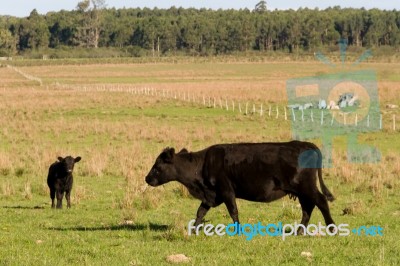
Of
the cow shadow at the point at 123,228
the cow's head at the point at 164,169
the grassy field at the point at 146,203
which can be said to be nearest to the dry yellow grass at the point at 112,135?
the grassy field at the point at 146,203

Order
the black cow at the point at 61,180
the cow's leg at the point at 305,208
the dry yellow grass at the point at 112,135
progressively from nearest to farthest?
the cow's leg at the point at 305,208
the black cow at the point at 61,180
the dry yellow grass at the point at 112,135

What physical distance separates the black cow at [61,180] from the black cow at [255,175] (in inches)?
182

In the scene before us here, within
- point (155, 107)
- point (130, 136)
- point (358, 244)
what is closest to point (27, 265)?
point (358, 244)

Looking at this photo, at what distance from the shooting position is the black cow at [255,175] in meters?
10.4

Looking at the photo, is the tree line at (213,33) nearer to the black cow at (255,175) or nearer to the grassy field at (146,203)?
the grassy field at (146,203)

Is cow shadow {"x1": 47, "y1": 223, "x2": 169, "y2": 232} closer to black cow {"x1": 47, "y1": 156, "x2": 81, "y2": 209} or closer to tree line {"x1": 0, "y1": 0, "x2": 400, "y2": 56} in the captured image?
black cow {"x1": 47, "y1": 156, "x2": 81, "y2": 209}

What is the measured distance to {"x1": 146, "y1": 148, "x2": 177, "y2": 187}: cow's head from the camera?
1129 centimetres

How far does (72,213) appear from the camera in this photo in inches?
550

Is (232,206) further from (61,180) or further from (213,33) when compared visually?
(213,33)

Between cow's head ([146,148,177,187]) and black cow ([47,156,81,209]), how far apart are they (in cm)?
397

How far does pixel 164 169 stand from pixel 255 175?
1.64 m

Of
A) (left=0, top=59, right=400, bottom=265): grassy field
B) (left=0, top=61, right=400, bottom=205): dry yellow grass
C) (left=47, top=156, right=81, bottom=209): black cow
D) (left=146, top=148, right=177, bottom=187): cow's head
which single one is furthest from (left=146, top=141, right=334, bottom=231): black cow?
(left=47, top=156, right=81, bottom=209): black cow

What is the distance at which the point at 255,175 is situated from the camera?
34.5 feet

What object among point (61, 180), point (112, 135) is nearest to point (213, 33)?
point (112, 135)
